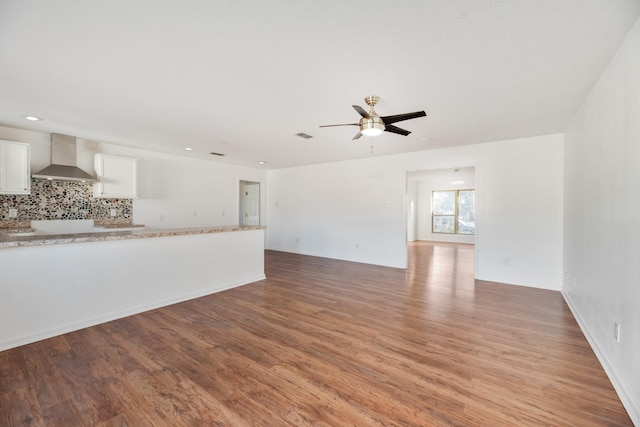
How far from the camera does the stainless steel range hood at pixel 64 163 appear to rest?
410 cm

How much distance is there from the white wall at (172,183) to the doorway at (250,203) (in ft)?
2.60

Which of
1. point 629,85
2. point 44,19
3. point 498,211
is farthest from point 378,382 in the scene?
point 498,211

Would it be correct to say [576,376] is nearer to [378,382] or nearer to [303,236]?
[378,382]

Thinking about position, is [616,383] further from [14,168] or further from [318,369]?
[14,168]

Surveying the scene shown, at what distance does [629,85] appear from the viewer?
5.98 feet

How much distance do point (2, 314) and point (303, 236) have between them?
5595 millimetres

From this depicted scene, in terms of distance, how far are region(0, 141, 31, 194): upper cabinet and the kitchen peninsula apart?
837 mm

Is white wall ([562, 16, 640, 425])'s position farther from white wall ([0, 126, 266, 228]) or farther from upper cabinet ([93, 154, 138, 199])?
white wall ([0, 126, 266, 228])

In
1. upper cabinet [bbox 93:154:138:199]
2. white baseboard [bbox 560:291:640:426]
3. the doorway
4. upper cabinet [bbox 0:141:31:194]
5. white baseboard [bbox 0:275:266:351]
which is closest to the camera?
white baseboard [bbox 560:291:640:426]

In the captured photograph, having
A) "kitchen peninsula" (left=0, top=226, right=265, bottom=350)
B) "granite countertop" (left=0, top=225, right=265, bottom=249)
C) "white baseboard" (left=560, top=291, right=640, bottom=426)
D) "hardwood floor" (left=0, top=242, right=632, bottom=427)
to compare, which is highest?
"granite countertop" (left=0, top=225, right=265, bottom=249)

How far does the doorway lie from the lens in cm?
816

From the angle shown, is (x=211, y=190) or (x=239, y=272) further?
(x=211, y=190)

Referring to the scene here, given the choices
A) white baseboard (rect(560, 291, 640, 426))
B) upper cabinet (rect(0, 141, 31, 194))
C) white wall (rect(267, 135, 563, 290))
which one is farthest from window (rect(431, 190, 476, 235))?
upper cabinet (rect(0, 141, 31, 194))

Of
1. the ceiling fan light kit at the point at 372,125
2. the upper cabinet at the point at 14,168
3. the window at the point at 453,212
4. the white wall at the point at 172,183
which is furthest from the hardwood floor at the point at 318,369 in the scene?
the window at the point at 453,212
